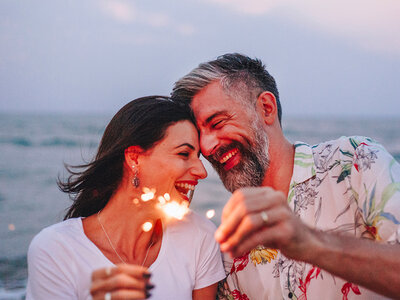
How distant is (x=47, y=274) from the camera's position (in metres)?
2.87

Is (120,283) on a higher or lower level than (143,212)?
higher

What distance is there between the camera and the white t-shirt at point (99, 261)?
2.88 metres

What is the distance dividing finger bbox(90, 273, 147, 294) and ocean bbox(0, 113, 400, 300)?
228 centimetres

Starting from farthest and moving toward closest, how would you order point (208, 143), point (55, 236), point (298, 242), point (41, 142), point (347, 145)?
point (41, 142) → point (208, 143) → point (347, 145) → point (55, 236) → point (298, 242)

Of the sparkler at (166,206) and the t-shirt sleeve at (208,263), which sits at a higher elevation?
the sparkler at (166,206)

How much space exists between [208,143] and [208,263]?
3.63ft

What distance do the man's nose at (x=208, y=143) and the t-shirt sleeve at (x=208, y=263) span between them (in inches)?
29.9

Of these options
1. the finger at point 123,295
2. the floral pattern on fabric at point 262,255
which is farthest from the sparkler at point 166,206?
the finger at point 123,295

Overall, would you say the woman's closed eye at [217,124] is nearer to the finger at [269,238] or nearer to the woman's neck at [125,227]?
the woman's neck at [125,227]

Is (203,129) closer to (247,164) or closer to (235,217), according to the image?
(247,164)

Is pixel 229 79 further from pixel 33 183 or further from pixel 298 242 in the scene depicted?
pixel 33 183

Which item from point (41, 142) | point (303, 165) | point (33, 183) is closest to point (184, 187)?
point (303, 165)

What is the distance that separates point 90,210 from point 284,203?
7.90ft

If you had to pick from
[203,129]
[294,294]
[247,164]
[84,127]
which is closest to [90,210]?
[203,129]
